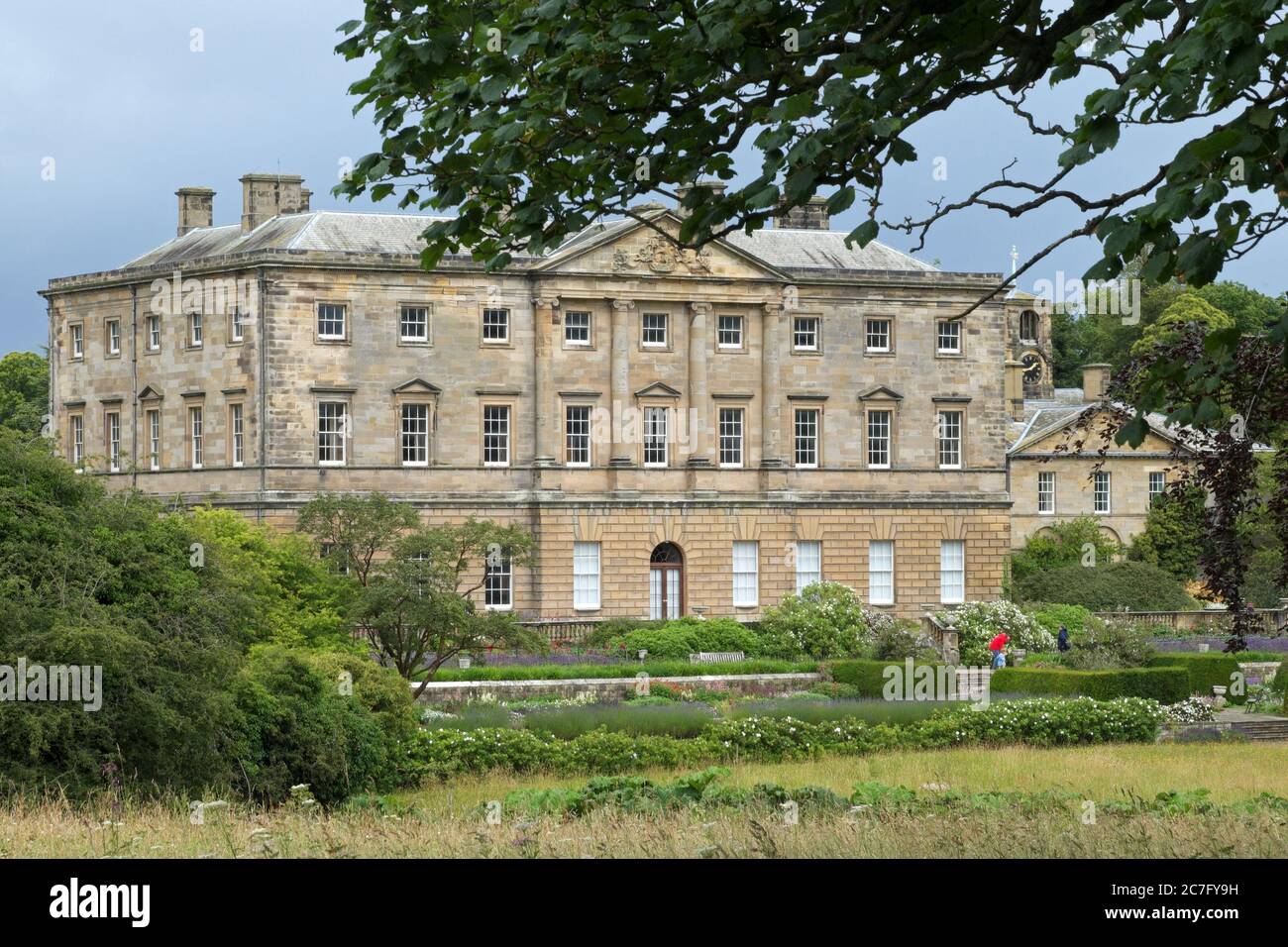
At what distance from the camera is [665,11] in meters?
11.0

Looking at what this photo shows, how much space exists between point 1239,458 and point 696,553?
37681 mm

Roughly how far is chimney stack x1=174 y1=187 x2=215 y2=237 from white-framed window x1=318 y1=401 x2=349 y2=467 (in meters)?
9.92

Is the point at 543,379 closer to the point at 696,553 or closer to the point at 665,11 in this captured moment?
the point at 696,553

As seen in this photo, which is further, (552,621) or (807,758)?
(552,621)

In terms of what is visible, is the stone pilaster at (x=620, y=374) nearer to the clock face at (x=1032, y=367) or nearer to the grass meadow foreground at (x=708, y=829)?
the grass meadow foreground at (x=708, y=829)

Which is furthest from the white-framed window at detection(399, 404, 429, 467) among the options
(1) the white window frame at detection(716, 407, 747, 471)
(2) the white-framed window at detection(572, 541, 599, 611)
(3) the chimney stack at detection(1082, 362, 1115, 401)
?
(3) the chimney stack at detection(1082, 362, 1115, 401)

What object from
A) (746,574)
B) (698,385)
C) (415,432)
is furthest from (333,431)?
(746,574)

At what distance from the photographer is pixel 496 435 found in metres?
51.8

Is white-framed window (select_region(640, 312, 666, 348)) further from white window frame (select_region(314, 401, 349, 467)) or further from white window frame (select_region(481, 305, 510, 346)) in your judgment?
white window frame (select_region(314, 401, 349, 467))

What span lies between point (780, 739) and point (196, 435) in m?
27.3

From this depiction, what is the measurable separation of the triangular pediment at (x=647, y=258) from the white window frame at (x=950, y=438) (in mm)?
6735

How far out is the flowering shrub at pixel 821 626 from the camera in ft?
152

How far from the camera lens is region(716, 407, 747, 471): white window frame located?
53562 mm
